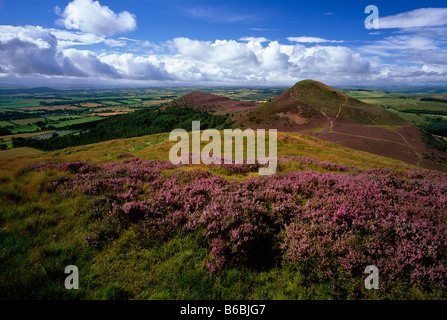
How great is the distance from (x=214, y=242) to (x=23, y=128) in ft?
725

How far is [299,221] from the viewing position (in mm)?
5703

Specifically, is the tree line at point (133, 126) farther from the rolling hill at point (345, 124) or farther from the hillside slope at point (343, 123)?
the rolling hill at point (345, 124)

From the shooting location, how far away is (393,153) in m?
51.1

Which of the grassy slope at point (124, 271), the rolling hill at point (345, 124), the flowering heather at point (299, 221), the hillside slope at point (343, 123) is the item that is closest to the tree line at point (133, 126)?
the hillside slope at point (343, 123)

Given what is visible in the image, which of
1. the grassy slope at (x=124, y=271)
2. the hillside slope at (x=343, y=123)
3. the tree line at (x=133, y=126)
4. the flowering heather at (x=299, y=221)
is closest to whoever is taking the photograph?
the grassy slope at (x=124, y=271)

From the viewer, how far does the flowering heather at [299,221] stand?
4.27 meters

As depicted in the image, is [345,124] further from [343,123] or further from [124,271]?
[124,271]

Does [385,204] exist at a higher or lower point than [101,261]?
higher

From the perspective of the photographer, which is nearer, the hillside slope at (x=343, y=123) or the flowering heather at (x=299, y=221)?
the flowering heather at (x=299, y=221)

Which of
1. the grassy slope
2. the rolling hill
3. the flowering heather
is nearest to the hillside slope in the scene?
the rolling hill
